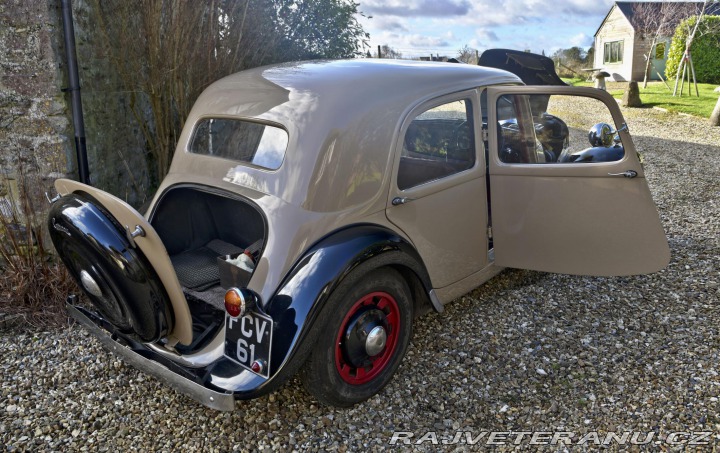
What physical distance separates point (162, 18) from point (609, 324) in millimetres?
4487

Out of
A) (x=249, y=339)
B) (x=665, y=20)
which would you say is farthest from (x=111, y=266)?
(x=665, y=20)

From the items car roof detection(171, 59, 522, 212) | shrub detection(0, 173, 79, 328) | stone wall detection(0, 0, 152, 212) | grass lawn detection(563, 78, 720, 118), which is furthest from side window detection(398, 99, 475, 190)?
grass lawn detection(563, 78, 720, 118)

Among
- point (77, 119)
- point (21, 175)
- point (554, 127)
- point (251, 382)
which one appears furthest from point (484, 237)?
point (21, 175)

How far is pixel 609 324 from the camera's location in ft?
12.6

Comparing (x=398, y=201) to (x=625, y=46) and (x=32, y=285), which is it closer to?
(x=32, y=285)

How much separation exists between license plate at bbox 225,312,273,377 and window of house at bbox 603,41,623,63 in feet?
99.5

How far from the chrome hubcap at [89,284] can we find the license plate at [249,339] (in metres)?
0.70

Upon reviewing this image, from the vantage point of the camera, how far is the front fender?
2.59m

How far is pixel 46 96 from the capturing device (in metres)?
4.53

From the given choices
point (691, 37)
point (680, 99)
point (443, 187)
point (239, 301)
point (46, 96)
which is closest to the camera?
point (239, 301)

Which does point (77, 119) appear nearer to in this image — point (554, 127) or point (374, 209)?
point (374, 209)

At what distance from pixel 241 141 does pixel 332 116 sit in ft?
2.15

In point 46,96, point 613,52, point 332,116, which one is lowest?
point 332,116

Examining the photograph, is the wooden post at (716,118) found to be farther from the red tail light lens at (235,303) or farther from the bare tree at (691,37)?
the red tail light lens at (235,303)
